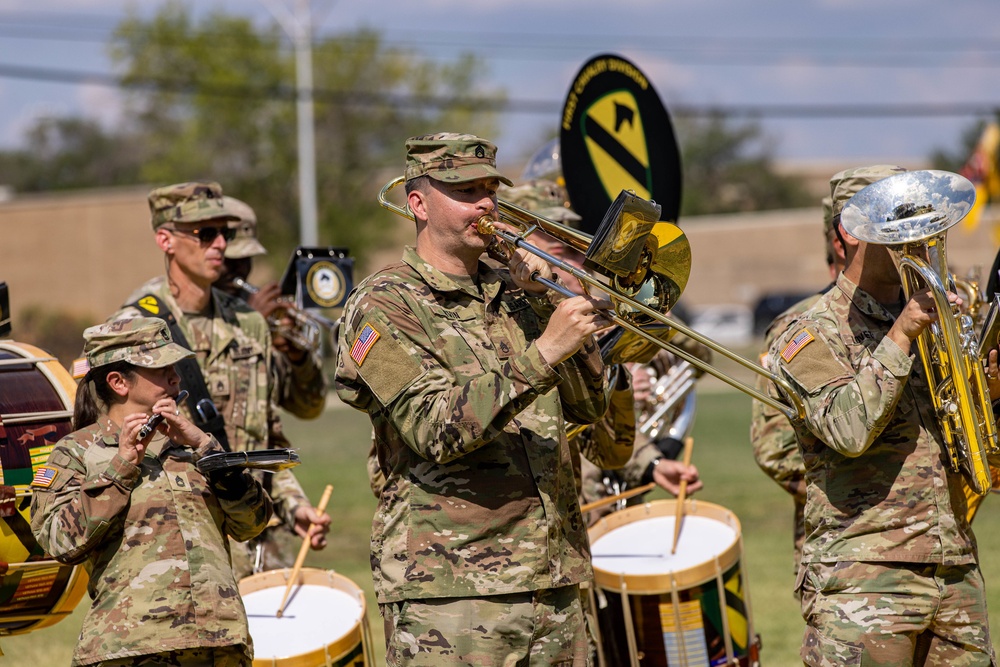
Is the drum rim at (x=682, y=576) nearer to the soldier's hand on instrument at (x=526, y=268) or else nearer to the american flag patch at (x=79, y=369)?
the soldier's hand on instrument at (x=526, y=268)

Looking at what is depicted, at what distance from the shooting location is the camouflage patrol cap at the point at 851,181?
185 inches

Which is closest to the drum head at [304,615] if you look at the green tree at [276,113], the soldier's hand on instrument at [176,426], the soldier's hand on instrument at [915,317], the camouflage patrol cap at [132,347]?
the soldier's hand on instrument at [176,426]

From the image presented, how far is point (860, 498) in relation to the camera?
14.5 ft

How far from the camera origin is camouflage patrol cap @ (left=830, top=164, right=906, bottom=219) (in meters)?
4.69

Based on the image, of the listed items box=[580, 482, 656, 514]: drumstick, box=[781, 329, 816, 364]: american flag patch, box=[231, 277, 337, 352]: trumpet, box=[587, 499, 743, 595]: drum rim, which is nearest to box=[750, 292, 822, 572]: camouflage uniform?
box=[587, 499, 743, 595]: drum rim

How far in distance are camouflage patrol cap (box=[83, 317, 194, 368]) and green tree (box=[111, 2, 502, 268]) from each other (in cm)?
3845

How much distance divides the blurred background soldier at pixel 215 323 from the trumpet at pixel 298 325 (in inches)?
12.7

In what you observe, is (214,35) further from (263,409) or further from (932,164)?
(263,409)

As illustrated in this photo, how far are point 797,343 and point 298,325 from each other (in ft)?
10.1

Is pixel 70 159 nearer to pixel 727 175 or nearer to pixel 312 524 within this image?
pixel 727 175

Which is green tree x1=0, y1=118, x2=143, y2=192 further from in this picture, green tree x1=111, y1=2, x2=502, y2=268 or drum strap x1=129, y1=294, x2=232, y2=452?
drum strap x1=129, y1=294, x2=232, y2=452

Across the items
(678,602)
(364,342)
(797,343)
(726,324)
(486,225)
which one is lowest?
(726,324)

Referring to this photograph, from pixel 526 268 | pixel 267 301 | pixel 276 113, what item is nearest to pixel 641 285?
pixel 526 268

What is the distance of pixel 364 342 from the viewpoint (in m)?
3.96
